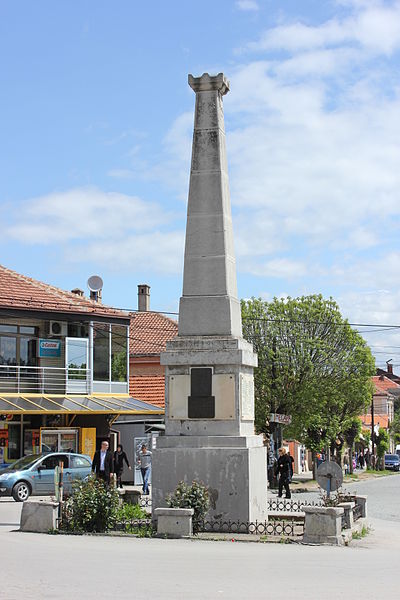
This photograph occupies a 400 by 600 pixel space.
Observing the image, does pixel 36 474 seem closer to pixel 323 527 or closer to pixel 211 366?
pixel 211 366

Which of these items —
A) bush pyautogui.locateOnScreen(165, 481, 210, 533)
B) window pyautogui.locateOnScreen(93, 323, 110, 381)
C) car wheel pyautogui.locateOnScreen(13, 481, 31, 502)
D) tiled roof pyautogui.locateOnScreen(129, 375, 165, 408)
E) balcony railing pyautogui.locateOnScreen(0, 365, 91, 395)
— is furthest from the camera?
tiled roof pyautogui.locateOnScreen(129, 375, 165, 408)

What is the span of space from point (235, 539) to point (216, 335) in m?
3.40

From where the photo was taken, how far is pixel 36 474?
1068 inches

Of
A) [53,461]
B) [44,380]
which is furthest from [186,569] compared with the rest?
[44,380]

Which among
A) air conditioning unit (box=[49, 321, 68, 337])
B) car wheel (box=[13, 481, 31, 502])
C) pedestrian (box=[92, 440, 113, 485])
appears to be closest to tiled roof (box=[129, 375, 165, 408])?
air conditioning unit (box=[49, 321, 68, 337])

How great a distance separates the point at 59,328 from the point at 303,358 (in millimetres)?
11306

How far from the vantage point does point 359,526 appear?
53.6 feet

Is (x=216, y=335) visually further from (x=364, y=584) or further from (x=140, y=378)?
(x=140, y=378)

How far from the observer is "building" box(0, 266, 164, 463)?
3425 cm

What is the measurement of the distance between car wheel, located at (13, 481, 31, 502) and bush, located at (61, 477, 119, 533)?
1202 centimetres

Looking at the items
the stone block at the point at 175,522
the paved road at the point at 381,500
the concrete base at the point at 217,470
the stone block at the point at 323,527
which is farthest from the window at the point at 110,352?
the stone block at the point at 323,527

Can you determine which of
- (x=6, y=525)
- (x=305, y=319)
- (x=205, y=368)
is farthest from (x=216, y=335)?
(x=305, y=319)

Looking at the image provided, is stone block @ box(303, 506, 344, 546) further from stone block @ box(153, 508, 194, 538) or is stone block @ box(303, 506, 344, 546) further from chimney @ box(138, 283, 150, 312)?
chimney @ box(138, 283, 150, 312)

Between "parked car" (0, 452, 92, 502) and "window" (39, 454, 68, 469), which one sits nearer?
"parked car" (0, 452, 92, 502)
